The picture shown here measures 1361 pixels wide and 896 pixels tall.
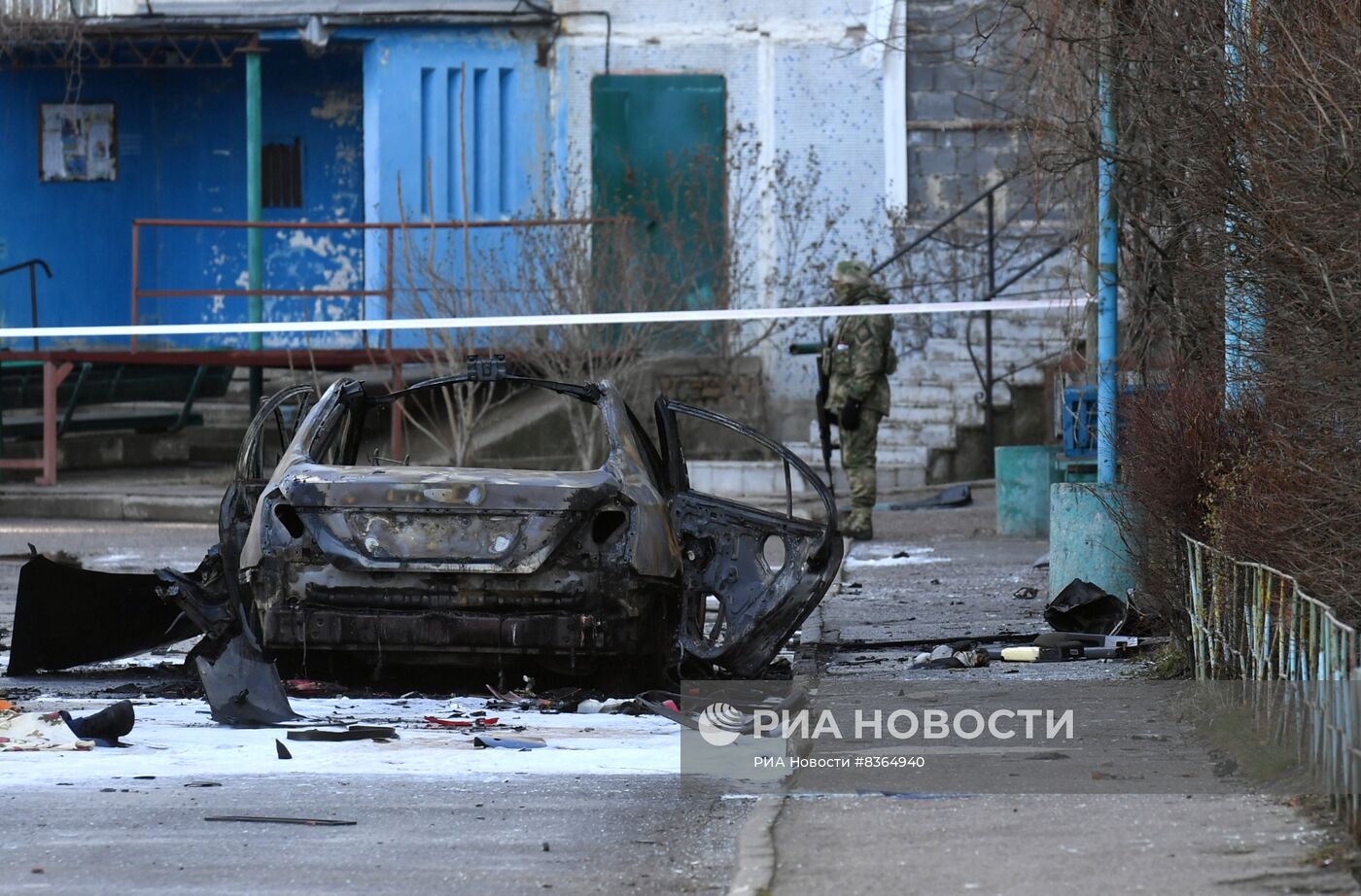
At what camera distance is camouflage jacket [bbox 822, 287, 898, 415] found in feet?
48.2

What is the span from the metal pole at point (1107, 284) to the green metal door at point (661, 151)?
9373 mm

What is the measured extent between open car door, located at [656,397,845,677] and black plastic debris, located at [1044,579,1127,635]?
155 centimetres

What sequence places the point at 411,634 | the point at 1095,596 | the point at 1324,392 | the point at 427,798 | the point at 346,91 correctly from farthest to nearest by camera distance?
the point at 346,91, the point at 1095,596, the point at 411,634, the point at 1324,392, the point at 427,798

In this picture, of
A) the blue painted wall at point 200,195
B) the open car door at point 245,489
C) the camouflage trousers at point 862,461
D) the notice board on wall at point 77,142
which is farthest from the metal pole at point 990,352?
the open car door at point 245,489

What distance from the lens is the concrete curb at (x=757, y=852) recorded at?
4684 millimetres

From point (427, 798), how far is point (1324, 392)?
3.05m

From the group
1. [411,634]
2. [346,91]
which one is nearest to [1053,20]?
[411,634]

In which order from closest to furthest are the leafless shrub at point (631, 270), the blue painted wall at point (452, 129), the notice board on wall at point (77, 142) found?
1. the leafless shrub at point (631, 270)
2. the blue painted wall at point (452, 129)
3. the notice board on wall at point (77, 142)

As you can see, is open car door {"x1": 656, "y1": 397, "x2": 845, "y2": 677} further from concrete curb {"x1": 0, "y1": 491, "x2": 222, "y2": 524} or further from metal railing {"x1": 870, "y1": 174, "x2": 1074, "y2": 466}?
metal railing {"x1": 870, "y1": 174, "x2": 1074, "y2": 466}

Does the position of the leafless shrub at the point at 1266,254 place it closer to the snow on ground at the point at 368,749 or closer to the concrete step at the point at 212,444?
the snow on ground at the point at 368,749

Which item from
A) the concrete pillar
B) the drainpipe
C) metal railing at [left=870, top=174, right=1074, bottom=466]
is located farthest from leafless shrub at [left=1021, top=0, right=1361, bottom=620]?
the drainpipe

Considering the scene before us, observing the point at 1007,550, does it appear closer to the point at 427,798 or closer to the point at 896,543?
the point at 896,543

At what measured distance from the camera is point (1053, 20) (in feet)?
32.8

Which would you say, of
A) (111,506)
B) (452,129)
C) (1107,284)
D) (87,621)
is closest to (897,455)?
(452,129)
